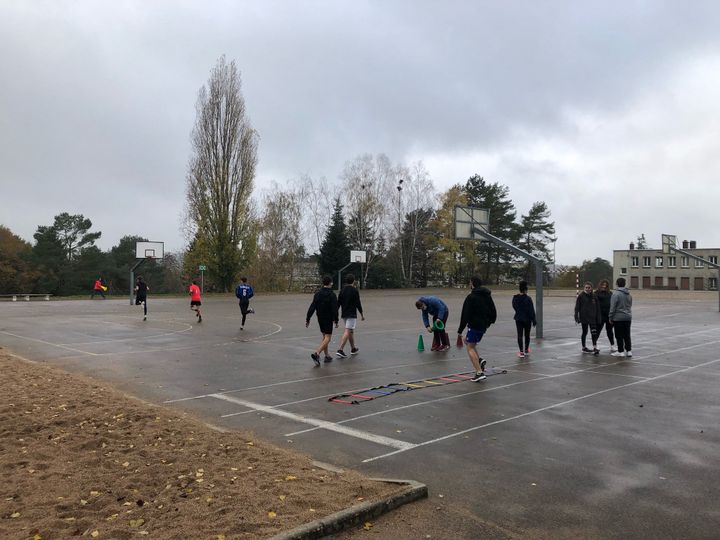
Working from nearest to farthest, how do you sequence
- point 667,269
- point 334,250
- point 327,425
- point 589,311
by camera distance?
point 327,425
point 589,311
point 334,250
point 667,269

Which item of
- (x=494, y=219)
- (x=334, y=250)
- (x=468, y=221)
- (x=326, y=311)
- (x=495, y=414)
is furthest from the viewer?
(x=494, y=219)

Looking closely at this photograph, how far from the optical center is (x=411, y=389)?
922cm

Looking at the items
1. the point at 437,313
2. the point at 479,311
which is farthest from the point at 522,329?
the point at 479,311

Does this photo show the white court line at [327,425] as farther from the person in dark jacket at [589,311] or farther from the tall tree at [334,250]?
the tall tree at [334,250]

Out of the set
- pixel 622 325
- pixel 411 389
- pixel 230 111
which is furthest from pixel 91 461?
pixel 230 111

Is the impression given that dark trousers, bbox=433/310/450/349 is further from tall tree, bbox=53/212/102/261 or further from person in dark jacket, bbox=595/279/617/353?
tall tree, bbox=53/212/102/261

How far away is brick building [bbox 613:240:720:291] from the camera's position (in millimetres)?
89688

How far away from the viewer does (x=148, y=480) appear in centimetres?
461

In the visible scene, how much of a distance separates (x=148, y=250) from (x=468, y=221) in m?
27.3

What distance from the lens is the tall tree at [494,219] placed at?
77125mm

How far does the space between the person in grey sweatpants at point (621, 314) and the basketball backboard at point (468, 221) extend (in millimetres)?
7777

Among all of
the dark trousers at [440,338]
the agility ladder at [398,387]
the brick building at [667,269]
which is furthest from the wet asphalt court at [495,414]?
the brick building at [667,269]

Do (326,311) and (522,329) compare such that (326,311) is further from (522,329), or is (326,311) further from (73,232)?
(73,232)

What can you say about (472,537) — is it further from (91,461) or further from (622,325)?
(622,325)
